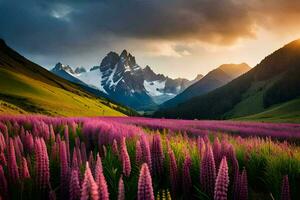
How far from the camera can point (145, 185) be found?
2639 millimetres

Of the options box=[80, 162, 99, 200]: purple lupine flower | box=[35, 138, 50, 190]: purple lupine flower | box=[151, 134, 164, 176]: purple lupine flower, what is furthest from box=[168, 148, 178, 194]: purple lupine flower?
box=[80, 162, 99, 200]: purple lupine flower

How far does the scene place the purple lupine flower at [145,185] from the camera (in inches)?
102

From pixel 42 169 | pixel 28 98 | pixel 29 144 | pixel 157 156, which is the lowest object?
pixel 28 98

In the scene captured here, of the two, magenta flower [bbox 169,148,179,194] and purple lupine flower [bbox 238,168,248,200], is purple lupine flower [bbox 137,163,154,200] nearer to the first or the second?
purple lupine flower [bbox 238,168,248,200]

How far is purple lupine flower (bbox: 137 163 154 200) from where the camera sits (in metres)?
2.60

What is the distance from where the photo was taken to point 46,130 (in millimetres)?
9547

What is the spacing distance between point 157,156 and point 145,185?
2.93 meters

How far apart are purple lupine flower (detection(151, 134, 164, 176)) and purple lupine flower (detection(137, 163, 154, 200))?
107 inches

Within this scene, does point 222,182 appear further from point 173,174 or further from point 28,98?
point 28,98

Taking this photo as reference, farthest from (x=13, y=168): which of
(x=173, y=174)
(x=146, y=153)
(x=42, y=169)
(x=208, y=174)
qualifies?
(x=208, y=174)

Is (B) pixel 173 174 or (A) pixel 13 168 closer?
(A) pixel 13 168

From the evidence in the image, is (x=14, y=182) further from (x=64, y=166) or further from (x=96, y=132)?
(x=96, y=132)

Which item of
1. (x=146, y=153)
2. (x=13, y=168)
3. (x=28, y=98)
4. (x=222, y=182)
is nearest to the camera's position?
(x=222, y=182)

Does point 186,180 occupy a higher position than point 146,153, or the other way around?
point 146,153
